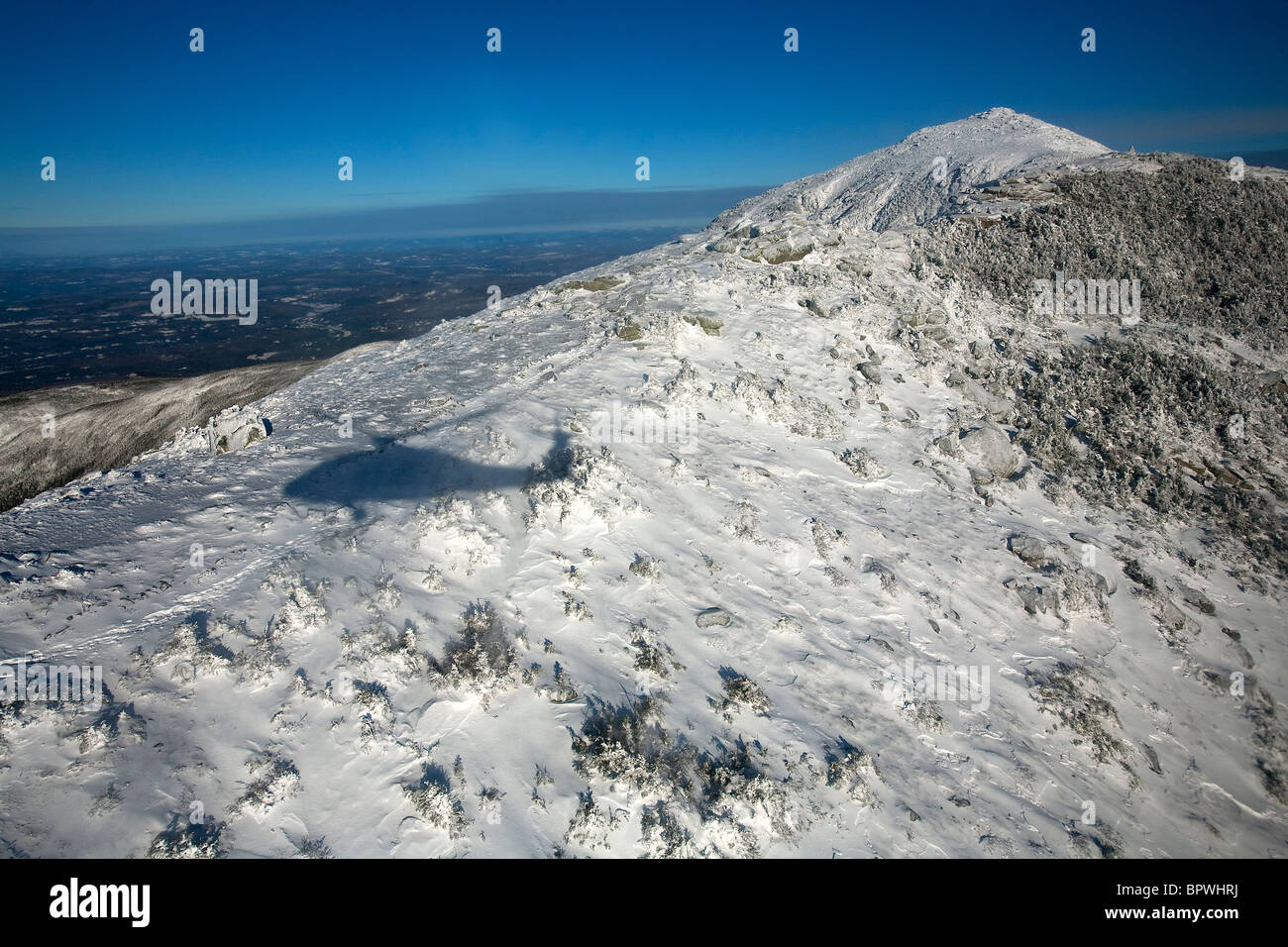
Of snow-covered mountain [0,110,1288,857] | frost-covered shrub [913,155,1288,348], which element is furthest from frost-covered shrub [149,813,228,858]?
frost-covered shrub [913,155,1288,348]

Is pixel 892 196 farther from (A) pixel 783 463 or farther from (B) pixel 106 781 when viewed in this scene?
(B) pixel 106 781

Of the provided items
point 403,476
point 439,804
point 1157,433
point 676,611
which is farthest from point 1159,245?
point 439,804

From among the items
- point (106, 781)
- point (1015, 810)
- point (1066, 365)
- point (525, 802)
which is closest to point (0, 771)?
point (106, 781)

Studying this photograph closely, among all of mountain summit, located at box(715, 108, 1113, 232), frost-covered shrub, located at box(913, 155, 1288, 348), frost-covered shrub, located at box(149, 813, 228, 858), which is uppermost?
mountain summit, located at box(715, 108, 1113, 232)

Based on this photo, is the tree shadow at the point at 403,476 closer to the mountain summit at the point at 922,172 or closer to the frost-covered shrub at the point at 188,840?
the frost-covered shrub at the point at 188,840

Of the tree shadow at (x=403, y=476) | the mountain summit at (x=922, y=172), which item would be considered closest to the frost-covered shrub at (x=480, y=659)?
the tree shadow at (x=403, y=476)

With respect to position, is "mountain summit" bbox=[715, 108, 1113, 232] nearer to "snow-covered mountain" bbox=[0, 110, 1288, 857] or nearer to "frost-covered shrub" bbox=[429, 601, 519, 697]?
"snow-covered mountain" bbox=[0, 110, 1288, 857]

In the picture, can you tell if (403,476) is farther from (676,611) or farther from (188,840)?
(188,840)
